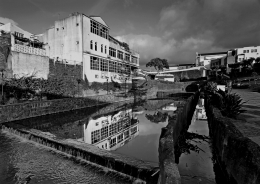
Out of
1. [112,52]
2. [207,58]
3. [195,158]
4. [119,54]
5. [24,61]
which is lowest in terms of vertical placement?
Answer: [195,158]

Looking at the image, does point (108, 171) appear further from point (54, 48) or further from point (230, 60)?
point (230, 60)

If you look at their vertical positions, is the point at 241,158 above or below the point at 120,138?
above

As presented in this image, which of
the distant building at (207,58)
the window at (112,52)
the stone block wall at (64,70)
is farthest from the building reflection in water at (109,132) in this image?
the distant building at (207,58)

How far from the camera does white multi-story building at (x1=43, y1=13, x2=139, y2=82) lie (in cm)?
2675

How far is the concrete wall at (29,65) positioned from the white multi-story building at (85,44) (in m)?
2.92

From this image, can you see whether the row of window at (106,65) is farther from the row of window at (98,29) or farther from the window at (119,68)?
the row of window at (98,29)

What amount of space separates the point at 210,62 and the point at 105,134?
82623 mm

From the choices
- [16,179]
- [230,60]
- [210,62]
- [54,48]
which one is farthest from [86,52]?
[210,62]

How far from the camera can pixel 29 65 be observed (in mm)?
20312

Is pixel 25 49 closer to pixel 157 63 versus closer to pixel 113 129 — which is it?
pixel 113 129

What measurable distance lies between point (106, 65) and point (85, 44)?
235 inches

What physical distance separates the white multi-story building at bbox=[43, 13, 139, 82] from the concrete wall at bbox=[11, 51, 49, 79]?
9.59ft

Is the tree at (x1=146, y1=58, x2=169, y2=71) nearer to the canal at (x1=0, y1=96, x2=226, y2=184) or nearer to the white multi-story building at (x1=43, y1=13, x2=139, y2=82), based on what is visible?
the white multi-story building at (x1=43, y1=13, x2=139, y2=82)

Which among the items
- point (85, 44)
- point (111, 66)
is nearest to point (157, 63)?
point (111, 66)
